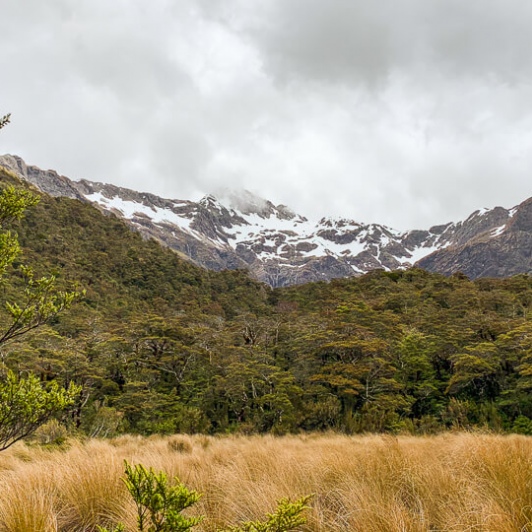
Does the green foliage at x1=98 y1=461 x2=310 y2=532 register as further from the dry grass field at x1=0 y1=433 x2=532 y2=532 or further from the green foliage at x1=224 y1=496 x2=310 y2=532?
the dry grass field at x1=0 y1=433 x2=532 y2=532

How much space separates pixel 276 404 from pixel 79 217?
55689 millimetres

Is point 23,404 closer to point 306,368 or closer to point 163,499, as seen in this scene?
point 163,499

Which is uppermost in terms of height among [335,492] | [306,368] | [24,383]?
[24,383]

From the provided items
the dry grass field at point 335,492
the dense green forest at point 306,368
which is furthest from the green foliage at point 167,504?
the dense green forest at point 306,368

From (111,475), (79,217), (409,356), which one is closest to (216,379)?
(409,356)

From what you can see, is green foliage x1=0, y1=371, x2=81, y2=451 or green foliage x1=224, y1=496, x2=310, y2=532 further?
green foliage x1=0, y1=371, x2=81, y2=451

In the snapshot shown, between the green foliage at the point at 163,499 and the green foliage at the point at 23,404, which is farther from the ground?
the green foliage at the point at 163,499

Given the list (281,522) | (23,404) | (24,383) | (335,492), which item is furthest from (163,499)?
(24,383)

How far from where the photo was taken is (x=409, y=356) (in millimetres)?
21828

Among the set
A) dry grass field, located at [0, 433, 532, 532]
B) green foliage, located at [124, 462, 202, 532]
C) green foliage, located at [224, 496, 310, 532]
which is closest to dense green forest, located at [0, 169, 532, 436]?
dry grass field, located at [0, 433, 532, 532]

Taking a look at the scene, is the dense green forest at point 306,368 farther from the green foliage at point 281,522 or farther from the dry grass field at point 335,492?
the green foliage at point 281,522

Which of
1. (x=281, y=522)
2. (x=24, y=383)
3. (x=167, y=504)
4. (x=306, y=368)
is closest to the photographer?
(x=167, y=504)

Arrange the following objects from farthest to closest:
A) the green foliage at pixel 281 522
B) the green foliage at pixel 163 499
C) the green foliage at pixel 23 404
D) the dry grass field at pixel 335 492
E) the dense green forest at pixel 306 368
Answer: the dense green forest at pixel 306 368
the green foliage at pixel 23 404
the dry grass field at pixel 335 492
the green foliage at pixel 281 522
the green foliage at pixel 163 499

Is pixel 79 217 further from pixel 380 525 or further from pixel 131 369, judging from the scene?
pixel 380 525
